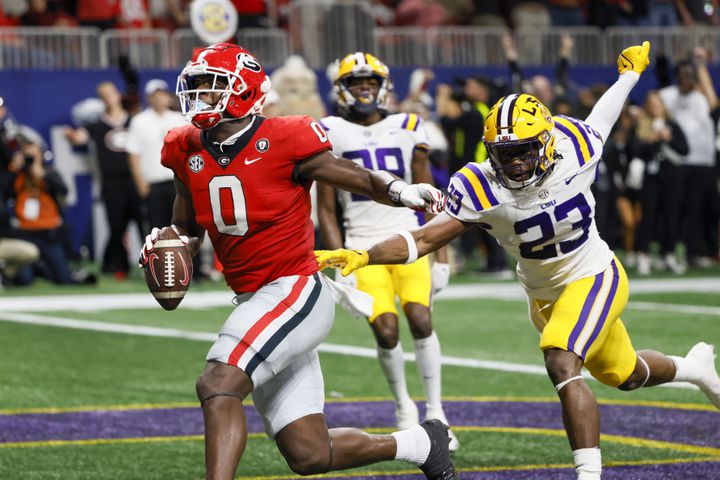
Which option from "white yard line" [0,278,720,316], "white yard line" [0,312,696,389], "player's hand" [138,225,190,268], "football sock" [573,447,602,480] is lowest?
"white yard line" [0,278,720,316]

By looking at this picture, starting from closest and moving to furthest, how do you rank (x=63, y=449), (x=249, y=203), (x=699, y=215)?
(x=249, y=203) → (x=63, y=449) → (x=699, y=215)

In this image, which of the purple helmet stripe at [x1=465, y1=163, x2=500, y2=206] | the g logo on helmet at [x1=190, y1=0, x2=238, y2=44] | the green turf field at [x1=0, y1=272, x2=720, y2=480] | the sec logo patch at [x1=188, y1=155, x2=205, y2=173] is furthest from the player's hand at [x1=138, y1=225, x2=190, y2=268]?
the g logo on helmet at [x1=190, y1=0, x2=238, y2=44]

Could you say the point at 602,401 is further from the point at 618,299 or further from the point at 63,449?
the point at 63,449

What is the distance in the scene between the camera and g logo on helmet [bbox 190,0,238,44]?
16812mm

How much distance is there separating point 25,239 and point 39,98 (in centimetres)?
255

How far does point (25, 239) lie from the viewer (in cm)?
1559

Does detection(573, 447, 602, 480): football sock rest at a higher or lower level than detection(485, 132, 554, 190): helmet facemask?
lower

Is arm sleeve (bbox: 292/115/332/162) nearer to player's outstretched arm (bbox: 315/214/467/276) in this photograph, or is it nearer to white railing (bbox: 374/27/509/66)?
player's outstretched arm (bbox: 315/214/467/276)

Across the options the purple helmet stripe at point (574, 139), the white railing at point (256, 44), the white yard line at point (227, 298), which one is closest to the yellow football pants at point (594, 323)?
the purple helmet stripe at point (574, 139)

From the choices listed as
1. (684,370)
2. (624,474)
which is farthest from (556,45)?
(624,474)

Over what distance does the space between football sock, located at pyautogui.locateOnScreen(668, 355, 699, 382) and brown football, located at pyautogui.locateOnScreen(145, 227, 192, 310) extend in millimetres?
2523

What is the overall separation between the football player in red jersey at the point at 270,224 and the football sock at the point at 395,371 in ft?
5.99

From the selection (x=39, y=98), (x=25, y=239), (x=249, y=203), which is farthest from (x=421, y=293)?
(x=39, y=98)

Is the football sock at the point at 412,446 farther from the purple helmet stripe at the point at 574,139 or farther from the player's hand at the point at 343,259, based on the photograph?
the purple helmet stripe at the point at 574,139
